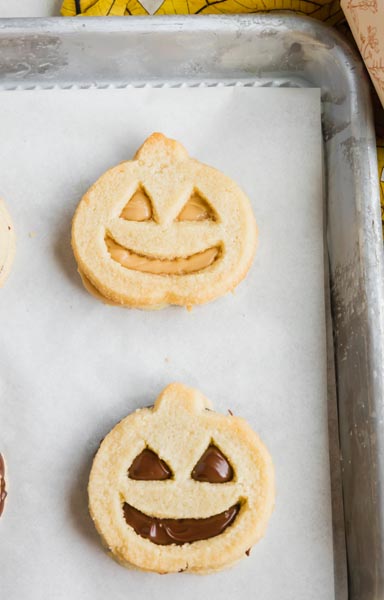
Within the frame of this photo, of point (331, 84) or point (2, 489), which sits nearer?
point (2, 489)

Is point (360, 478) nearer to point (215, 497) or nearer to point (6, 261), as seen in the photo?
point (215, 497)

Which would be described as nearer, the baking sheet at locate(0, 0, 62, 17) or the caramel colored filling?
the caramel colored filling

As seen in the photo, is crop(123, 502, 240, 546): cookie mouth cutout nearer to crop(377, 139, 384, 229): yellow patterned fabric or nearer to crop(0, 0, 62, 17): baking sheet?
crop(377, 139, 384, 229): yellow patterned fabric

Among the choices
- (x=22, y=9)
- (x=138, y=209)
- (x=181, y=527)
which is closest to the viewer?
(x=181, y=527)

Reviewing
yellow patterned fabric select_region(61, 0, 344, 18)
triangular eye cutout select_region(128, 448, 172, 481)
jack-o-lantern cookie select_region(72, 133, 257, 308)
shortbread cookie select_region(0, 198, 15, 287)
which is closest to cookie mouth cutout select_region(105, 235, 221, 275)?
jack-o-lantern cookie select_region(72, 133, 257, 308)

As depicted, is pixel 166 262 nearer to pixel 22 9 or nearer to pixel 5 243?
pixel 5 243

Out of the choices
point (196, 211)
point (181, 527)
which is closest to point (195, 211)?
point (196, 211)

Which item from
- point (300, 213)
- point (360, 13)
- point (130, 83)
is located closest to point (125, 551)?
point (300, 213)
